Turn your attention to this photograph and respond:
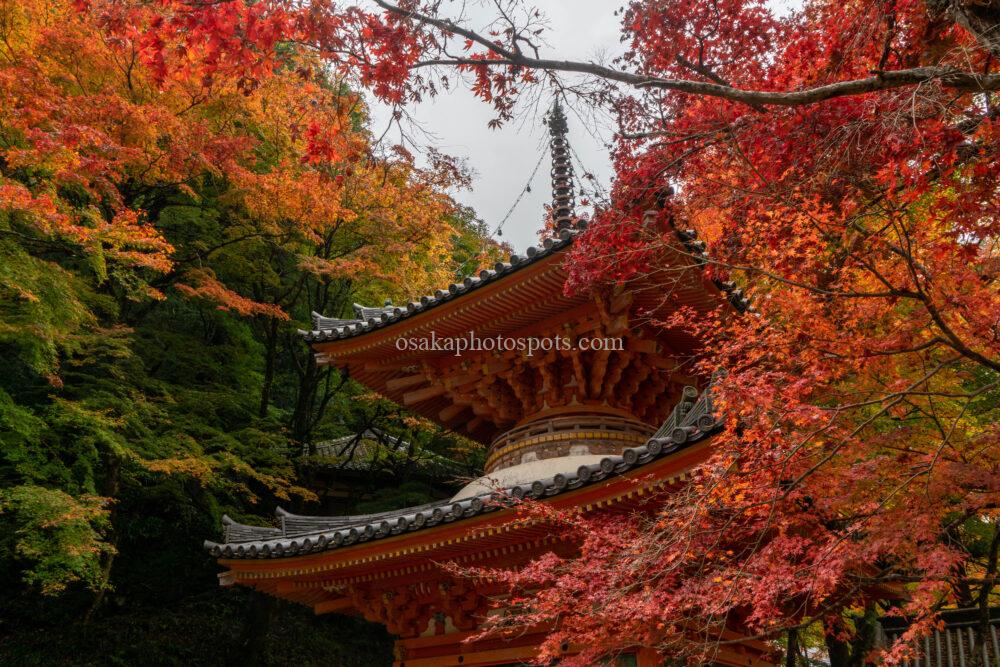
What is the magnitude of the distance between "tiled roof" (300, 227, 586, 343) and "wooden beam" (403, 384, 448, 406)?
3.38 ft

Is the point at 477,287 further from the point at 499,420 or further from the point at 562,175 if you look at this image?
the point at 562,175

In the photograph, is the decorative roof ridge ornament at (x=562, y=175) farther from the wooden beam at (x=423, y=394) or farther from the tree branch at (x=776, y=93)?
the tree branch at (x=776, y=93)

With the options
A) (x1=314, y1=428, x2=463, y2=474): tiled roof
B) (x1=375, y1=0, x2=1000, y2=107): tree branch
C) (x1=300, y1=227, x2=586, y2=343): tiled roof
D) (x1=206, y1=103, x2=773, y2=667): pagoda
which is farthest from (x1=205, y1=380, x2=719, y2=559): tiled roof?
(x1=314, y1=428, x2=463, y2=474): tiled roof

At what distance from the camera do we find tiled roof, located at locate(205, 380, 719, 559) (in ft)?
17.1

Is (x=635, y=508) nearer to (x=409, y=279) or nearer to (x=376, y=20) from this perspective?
(x=376, y=20)


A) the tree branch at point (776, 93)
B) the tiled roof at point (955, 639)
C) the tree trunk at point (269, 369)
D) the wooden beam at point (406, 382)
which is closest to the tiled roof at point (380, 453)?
the tree trunk at point (269, 369)

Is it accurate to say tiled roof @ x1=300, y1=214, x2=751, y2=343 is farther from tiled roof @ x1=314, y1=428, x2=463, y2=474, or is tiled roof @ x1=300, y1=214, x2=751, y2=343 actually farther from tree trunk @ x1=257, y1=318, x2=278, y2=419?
tiled roof @ x1=314, y1=428, x2=463, y2=474

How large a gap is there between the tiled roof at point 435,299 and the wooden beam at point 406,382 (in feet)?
2.72

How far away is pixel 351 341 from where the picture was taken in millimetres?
8484

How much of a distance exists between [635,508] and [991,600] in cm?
711

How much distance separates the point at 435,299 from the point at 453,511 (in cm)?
233

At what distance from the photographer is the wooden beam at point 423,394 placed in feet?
28.5

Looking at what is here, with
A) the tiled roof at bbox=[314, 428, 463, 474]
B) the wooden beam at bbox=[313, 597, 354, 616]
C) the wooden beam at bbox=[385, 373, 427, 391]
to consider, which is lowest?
the wooden beam at bbox=[313, 597, 354, 616]

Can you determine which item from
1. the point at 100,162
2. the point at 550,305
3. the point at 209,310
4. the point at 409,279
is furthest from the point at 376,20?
the point at 209,310
